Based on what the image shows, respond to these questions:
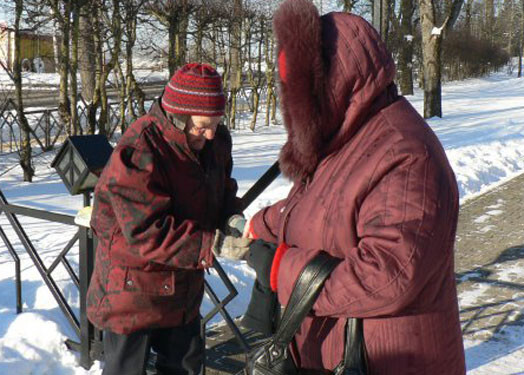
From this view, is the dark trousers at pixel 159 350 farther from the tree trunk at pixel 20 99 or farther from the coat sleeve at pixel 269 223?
the tree trunk at pixel 20 99

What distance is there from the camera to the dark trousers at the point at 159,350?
2430mm

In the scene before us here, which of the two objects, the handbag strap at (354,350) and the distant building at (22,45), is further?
the distant building at (22,45)

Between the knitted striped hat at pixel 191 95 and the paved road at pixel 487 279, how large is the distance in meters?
1.71

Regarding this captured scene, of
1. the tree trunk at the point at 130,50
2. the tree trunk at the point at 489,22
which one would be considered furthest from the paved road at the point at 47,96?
the tree trunk at the point at 489,22

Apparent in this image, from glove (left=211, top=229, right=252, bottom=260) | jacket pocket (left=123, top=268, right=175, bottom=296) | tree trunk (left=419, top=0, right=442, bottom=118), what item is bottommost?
jacket pocket (left=123, top=268, right=175, bottom=296)

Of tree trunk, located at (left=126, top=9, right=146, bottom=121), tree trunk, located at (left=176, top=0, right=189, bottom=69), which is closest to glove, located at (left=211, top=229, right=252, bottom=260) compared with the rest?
tree trunk, located at (left=126, top=9, right=146, bottom=121)

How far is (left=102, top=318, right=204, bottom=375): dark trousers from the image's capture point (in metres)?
2.43

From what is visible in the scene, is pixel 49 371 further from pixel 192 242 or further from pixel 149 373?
pixel 192 242

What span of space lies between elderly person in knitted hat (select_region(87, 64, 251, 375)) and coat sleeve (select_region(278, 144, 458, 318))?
713 millimetres

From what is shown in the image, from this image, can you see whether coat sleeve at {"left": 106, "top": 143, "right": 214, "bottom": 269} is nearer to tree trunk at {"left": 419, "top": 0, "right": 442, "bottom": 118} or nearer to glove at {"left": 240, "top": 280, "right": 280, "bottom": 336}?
glove at {"left": 240, "top": 280, "right": 280, "bottom": 336}

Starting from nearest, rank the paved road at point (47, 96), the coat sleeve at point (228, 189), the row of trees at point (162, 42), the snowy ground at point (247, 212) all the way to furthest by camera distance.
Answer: the coat sleeve at point (228, 189), the snowy ground at point (247, 212), the row of trees at point (162, 42), the paved road at point (47, 96)

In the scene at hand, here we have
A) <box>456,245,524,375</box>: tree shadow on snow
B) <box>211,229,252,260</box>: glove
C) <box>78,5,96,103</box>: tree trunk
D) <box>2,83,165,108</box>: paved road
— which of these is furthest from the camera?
<box>2,83,165,108</box>: paved road

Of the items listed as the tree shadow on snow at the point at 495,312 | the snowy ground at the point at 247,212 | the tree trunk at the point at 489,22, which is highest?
the tree trunk at the point at 489,22

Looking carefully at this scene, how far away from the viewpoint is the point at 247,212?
5.98 m
